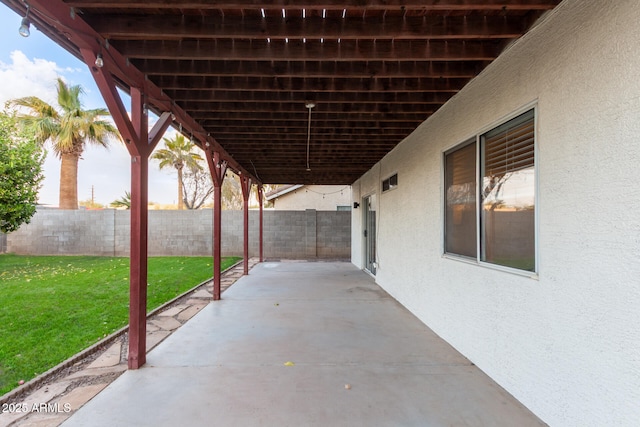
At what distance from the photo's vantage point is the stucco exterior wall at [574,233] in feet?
5.48

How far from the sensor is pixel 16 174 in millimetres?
7766

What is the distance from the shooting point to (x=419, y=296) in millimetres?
4695

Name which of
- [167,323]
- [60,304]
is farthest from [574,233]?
[60,304]

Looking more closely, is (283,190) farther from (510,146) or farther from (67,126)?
(510,146)

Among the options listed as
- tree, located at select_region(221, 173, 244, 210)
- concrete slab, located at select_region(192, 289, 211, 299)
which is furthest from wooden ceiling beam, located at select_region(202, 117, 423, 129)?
tree, located at select_region(221, 173, 244, 210)

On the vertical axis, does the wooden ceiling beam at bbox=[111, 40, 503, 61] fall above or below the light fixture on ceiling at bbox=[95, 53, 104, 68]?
above

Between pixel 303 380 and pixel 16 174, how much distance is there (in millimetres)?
8976

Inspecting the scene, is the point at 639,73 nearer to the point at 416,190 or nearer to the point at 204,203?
the point at 416,190

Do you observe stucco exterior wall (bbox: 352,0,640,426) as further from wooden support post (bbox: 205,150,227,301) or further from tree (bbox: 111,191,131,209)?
tree (bbox: 111,191,131,209)

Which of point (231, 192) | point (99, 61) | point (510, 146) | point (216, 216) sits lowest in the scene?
point (216, 216)

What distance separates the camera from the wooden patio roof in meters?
2.26

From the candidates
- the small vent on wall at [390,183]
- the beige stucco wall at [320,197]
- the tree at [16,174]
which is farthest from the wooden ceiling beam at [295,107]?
the beige stucco wall at [320,197]

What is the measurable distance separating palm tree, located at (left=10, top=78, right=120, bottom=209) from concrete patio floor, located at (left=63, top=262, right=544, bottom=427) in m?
10.0

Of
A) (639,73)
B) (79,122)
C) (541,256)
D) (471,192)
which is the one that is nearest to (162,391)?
(541,256)
